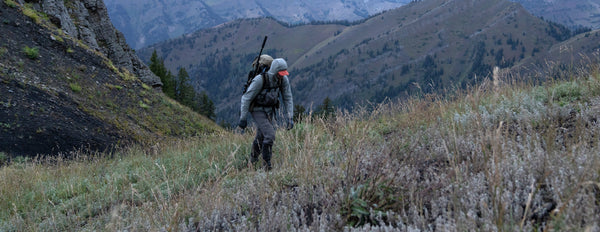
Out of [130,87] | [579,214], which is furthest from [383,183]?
[130,87]

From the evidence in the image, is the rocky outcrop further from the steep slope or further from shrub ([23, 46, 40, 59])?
shrub ([23, 46, 40, 59])

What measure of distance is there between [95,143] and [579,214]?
14913 millimetres

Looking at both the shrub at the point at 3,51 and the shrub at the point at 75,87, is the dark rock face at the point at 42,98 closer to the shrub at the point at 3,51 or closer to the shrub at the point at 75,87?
the shrub at the point at 3,51

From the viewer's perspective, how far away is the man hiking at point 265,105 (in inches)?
230

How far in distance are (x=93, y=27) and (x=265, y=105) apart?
24.3m

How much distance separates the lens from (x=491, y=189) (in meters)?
2.51

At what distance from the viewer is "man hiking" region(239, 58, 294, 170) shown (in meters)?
5.85

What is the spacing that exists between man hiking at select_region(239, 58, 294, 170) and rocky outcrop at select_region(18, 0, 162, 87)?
1842cm

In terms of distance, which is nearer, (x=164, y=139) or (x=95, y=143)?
(x=95, y=143)

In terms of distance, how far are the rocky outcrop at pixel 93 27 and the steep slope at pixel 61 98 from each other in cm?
59

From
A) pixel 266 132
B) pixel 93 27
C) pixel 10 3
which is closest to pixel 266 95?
pixel 266 132

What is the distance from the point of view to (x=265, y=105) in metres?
6.09

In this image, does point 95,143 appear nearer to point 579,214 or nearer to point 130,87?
point 130,87

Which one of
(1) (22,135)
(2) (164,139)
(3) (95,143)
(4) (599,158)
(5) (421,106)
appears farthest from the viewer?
(2) (164,139)
